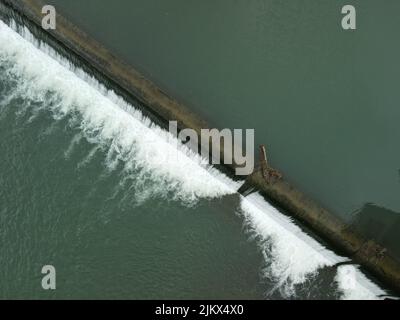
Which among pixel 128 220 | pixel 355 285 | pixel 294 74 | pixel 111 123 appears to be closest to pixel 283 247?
pixel 355 285

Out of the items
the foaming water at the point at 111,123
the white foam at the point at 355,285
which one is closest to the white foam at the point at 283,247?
the white foam at the point at 355,285

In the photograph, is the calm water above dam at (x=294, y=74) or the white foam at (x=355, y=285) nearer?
the white foam at (x=355, y=285)

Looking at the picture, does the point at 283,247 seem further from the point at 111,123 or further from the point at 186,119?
the point at 111,123

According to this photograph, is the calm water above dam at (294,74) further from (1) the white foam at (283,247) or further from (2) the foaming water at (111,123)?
(2) the foaming water at (111,123)

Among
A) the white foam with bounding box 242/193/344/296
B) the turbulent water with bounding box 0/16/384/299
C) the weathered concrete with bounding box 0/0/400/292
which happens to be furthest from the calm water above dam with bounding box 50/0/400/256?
the turbulent water with bounding box 0/16/384/299

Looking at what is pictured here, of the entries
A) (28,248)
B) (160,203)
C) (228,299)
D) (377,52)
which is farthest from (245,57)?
(28,248)

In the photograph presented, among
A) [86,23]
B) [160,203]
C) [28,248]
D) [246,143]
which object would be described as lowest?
[28,248]

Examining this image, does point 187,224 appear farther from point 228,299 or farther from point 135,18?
point 135,18
